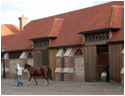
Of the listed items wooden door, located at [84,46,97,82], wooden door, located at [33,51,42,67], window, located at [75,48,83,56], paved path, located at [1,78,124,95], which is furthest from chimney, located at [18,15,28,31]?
paved path, located at [1,78,124,95]

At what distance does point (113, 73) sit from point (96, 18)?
5.75 m

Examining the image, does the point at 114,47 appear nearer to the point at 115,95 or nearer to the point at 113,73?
the point at 113,73

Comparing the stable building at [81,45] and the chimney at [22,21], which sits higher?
the chimney at [22,21]

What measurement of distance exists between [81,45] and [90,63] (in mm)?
1923

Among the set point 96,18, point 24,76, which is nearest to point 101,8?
point 96,18

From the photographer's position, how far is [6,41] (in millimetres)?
41844

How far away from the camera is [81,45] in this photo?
87.2 feet

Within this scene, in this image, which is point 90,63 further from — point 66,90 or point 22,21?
point 22,21

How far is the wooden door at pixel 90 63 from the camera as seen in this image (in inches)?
1001

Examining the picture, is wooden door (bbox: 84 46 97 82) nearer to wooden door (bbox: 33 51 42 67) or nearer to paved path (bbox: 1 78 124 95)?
paved path (bbox: 1 78 124 95)

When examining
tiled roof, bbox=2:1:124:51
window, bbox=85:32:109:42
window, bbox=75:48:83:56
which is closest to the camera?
window, bbox=85:32:109:42

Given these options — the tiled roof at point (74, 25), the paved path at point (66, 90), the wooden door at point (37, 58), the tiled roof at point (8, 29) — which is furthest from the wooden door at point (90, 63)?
the tiled roof at point (8, 29)

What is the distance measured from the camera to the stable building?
2397cm

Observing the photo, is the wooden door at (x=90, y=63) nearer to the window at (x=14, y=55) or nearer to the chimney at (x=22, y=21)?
the window at (x=14, y=55)
